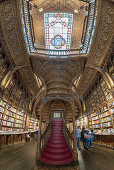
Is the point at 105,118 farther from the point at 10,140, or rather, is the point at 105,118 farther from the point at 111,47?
the point at 10,140

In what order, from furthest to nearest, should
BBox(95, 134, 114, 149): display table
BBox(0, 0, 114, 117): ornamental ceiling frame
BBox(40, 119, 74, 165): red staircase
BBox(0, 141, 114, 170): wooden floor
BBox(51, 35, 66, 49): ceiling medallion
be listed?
BBox(51, 35, 66, 49): ceiling medallion, BBox(95, 134, 114, 149): display table, BBox(0, 0, 114, 117): ornamental ceiling frame, BBox(40, 119, 74, 165): red staircase, BBox(0, 141, 114, 170): wooden floor

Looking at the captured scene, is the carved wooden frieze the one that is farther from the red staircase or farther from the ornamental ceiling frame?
the red staircase

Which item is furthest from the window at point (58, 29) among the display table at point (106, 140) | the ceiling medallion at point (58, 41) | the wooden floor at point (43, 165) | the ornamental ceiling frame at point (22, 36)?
the wooden floor at point (43, 165)

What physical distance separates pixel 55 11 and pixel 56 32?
62.7 inches

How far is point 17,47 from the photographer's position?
570 cm

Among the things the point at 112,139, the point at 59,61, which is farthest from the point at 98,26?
the point at 112,139

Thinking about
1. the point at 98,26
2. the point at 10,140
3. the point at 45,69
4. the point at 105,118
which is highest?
the point at 98,26

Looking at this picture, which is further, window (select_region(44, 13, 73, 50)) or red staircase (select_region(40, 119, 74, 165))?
window (select_region(44, 13, 73, 50))

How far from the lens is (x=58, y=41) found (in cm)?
918

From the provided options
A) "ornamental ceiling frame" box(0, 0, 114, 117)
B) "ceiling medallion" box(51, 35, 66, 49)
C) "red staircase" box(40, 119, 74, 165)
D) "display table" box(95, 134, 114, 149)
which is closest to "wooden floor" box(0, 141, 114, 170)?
"red staircase" box(40, 119, 74, 165)

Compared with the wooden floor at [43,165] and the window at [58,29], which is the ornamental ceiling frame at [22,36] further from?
the wooden floor at [43,165]

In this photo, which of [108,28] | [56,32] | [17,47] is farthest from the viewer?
[56,32]

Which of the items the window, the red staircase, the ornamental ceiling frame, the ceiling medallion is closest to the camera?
the red staircase

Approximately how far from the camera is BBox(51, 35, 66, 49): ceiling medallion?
9083mm
